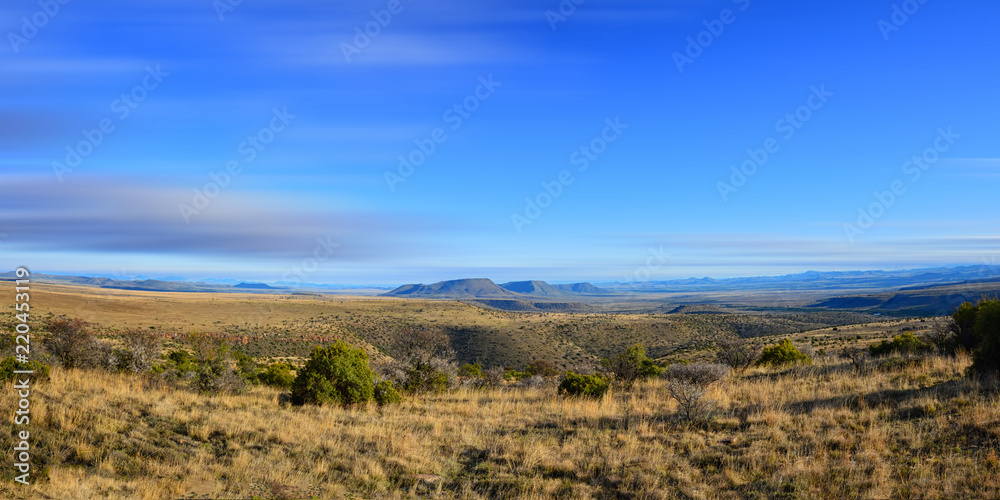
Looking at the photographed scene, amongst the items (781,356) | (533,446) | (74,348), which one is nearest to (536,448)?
(533,446)

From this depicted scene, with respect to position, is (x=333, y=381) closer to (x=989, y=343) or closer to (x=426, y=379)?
(x=426, y=379)

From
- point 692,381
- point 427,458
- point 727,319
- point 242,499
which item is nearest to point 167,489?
point 242,499

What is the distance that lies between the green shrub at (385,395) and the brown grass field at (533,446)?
4.90 ft

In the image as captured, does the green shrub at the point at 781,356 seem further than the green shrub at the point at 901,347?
Yes

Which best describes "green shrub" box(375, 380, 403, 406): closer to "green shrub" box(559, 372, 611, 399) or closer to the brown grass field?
the brown grass field

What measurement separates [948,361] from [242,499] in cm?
1748

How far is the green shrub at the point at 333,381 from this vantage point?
1410 cm

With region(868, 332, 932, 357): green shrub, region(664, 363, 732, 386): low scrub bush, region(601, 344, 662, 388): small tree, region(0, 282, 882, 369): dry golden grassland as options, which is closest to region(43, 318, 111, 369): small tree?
region(601, 344, 662, 388): small tree

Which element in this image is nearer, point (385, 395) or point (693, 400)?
point (693, 400)

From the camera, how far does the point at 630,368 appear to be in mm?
19344

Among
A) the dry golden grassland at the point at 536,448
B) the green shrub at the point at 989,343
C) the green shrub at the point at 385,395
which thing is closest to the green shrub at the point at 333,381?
the green shrub at the point at 385,395

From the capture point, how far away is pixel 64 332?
2075cm

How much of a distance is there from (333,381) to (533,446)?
7.30m

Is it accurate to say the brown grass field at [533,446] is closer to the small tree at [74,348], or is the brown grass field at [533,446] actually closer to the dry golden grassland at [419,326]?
the small tree at [74,348]
